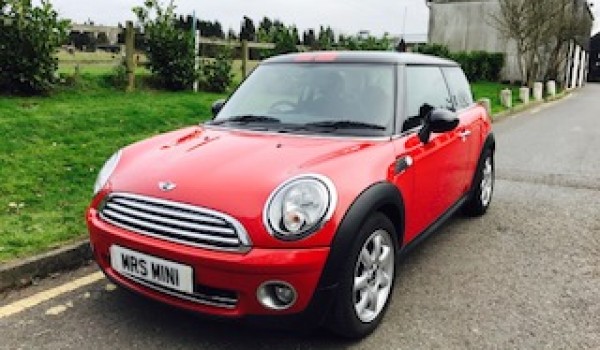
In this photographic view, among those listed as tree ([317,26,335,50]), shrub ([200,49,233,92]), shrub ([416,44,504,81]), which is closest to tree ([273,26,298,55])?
tree ([317,26,335,50])

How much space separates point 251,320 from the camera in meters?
2.56

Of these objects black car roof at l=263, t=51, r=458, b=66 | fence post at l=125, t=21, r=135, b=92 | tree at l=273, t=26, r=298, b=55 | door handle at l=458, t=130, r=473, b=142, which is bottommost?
door handle at l=458, t=130, r=473, b=142

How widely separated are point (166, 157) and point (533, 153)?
7.49 metres

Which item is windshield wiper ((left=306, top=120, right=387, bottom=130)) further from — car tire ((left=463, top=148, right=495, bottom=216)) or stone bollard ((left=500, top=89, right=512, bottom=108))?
stone bollard ((left=500, top=89, right=512, bottom=108))

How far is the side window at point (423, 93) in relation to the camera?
3686 mm

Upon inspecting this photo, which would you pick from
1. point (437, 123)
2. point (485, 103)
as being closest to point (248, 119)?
point (437, 123)

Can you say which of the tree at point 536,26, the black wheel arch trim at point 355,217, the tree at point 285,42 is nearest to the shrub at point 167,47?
the tree at point 285,42

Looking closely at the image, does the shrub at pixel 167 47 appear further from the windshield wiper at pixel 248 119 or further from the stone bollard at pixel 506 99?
the stone bollard at pixel 506 99

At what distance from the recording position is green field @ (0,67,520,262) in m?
4.14

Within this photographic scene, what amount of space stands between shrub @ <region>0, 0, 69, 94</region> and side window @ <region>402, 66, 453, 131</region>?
21.2 ft

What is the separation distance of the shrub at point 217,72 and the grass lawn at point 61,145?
1.17m

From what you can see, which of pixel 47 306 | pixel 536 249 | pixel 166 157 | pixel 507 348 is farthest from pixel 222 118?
pixel 536 249

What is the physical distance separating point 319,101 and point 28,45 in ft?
20.9

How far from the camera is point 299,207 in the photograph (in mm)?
2566
